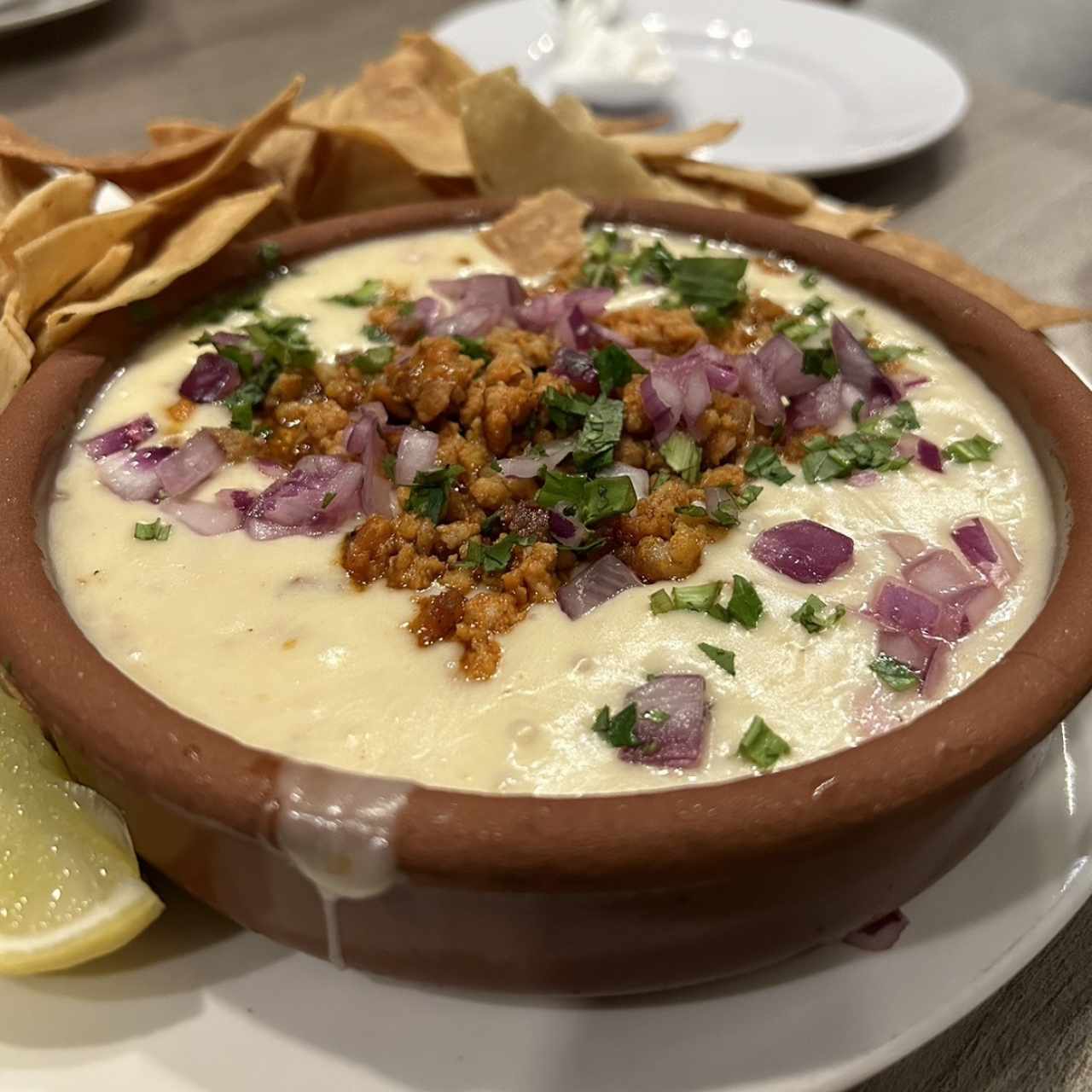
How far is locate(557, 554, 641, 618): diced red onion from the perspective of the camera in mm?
1364

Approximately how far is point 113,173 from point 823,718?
1.59 metres

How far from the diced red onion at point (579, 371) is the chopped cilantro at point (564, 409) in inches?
2.3

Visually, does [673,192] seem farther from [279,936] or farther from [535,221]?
[279,936]

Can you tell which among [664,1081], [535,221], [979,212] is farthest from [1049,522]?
[979,212]

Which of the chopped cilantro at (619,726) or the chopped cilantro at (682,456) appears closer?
the chopped cilantro at (619,726)

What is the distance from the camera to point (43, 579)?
4.34 ft

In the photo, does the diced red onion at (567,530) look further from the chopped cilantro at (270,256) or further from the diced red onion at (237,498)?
the chopped cilantro at (270,256)

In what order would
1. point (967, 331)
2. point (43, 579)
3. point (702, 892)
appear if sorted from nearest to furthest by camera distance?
point (702, 892) → point (43, 579) → point (967, 331)

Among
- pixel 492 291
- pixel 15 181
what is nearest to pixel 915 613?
pixel 492 291

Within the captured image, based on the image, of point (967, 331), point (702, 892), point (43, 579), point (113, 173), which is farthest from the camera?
point (113, 173)

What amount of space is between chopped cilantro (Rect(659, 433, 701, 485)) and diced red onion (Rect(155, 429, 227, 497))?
626mm

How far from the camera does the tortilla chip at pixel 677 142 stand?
2.33 m

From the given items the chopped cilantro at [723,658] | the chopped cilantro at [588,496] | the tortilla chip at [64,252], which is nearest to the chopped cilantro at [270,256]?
the tortilla chip at [64,252]

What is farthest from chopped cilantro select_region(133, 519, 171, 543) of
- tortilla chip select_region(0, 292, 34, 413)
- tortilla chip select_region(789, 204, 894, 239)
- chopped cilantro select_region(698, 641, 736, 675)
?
tortilla chip select_region(789, 204, 894, 239)
